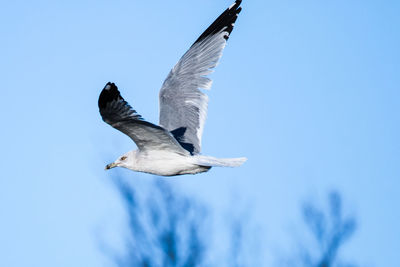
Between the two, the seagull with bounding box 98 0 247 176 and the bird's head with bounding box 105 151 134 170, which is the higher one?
the seagull with bounding box 98 0 247 176

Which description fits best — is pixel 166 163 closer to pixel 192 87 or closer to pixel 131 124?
pixel 131 124

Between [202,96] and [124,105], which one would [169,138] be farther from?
[202,96]

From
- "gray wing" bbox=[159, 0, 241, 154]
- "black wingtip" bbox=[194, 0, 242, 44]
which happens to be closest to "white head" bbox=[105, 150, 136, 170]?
"gray wing" bbox=[159, 0, 241, 154]

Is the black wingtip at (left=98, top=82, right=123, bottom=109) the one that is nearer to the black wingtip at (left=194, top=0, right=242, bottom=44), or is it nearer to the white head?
the white head

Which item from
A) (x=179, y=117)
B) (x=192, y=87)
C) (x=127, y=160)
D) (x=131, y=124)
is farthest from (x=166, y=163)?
(x=192, y=87)

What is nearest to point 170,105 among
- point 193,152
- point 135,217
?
point 193,152

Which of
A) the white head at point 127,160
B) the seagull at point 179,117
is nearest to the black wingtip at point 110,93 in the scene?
the seagull at point 179,117

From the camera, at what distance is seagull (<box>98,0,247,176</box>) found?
4.45m

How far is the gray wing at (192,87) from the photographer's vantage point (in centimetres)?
570

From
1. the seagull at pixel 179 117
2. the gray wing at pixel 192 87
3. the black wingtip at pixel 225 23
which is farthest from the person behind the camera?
the black wingtip at pixel 225 23

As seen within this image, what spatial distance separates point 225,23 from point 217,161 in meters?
1.81

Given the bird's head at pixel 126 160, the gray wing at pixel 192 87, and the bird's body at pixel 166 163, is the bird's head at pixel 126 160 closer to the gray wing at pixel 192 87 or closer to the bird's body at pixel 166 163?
the bird's body at pixel 166 163

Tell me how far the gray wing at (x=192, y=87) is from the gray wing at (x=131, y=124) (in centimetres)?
61

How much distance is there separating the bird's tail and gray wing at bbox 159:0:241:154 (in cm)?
53
